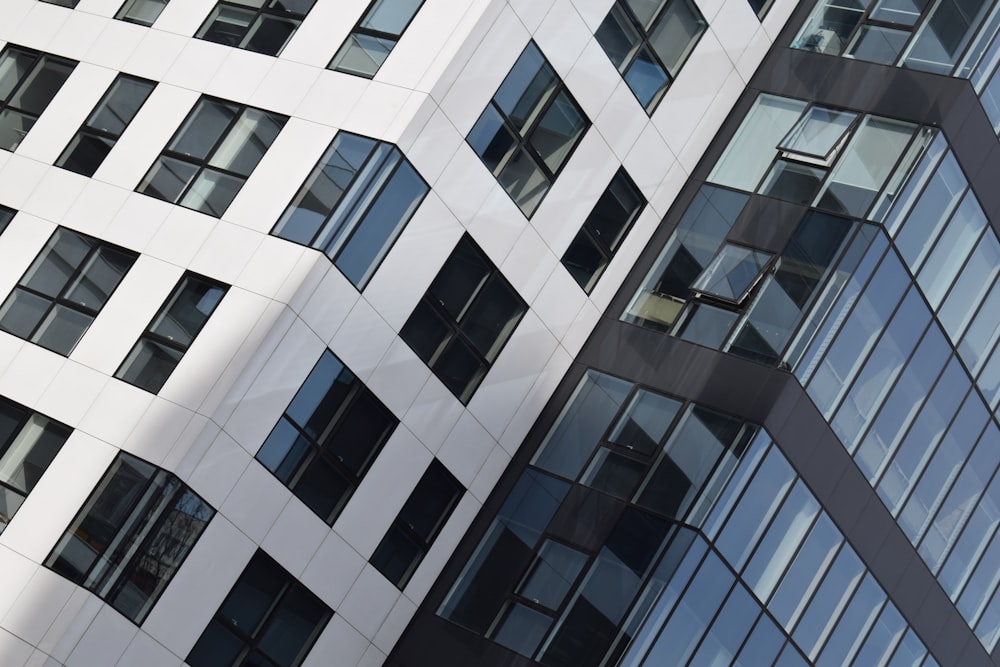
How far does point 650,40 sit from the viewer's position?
2883 centimetres

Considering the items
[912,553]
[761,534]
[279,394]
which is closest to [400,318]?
[279,394]

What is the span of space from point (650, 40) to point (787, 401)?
866 centimetres

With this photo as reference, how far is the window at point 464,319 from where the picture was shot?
26359 millimetres

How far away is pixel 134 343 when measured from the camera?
2453 cm

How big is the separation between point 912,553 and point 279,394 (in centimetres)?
1570

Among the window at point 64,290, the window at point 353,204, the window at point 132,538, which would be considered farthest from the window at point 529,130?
the window at point 132,538

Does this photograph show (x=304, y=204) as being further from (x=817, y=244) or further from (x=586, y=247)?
(x=817, y=244)

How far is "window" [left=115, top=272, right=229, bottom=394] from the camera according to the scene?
2425 cm

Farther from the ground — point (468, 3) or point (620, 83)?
point (620, 83)

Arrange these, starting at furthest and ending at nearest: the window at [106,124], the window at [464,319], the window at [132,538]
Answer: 1. the window at [106,124]
2. the window at [464,319]
3. the window at [132,538]

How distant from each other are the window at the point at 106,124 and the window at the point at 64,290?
1664 mm

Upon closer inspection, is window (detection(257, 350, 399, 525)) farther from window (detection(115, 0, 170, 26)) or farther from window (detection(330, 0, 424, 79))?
window (detection(115, 0, 170, 26))

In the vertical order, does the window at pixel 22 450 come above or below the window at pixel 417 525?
below

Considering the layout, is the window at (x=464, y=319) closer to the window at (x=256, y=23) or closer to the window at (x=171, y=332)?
the window at (x=171, y=332)
